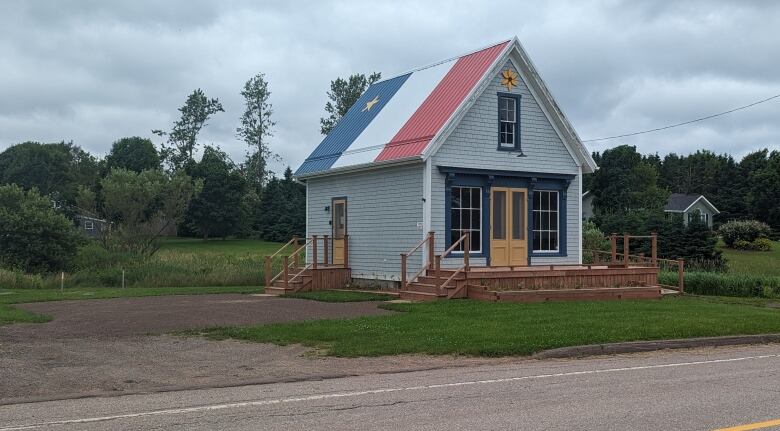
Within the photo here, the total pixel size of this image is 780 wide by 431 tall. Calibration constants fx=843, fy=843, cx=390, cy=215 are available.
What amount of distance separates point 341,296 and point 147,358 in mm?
10647

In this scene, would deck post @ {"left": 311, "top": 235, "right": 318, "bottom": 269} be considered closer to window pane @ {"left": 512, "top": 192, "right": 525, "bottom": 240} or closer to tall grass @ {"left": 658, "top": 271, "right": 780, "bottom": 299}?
window pane @ {"left": 512, "top": 192, "right": 525, "bottom": 240}

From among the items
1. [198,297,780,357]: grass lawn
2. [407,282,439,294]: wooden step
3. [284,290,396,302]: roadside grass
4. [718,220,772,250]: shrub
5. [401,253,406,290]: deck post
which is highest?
[718,220,772,250]: shrub

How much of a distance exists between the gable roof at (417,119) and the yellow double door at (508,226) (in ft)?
8.70

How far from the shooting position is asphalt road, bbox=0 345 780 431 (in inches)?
324

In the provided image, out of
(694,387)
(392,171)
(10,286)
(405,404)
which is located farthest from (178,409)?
(10,286)

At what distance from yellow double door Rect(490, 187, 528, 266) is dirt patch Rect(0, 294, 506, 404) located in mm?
6789

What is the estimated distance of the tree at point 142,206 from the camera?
4697 cm

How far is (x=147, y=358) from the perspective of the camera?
13.0 metres

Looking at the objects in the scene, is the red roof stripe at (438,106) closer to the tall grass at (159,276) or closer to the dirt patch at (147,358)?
the dirt patch at (147,358)

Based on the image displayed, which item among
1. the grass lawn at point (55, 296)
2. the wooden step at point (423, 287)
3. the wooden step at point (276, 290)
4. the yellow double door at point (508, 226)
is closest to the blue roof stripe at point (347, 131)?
the wooden step at point (276, 290)

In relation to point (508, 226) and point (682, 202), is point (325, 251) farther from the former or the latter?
point (682, 202)

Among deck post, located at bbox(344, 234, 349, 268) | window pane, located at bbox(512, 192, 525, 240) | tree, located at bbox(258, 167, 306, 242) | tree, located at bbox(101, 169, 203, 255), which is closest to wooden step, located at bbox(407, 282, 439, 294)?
window pane, located at bbox(512, 192, 525, 240)

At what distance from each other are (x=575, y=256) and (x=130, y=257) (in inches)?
951

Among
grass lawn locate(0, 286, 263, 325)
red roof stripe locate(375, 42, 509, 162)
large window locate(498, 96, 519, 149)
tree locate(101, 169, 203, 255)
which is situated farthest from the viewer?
tree locate(101, 169, 203, 255)
